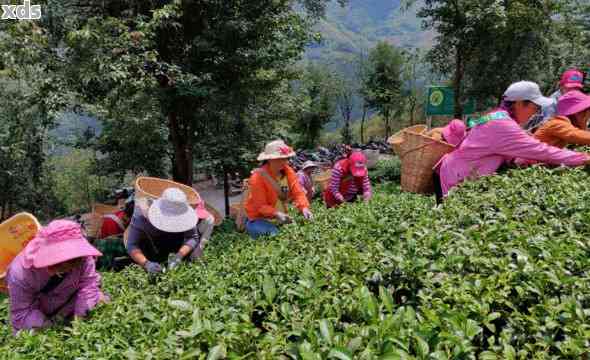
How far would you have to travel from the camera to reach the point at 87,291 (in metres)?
3.21

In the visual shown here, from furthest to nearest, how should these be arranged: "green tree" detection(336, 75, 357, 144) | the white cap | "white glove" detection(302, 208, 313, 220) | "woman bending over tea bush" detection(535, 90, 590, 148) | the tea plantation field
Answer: "green tree" detection(336, 75, 357, 144)
"white glove" detection(302, 208, 313, 220)
the white cap
"woman bending over tea bush" detection(535, 90, 590, 148)
the tea plantation field

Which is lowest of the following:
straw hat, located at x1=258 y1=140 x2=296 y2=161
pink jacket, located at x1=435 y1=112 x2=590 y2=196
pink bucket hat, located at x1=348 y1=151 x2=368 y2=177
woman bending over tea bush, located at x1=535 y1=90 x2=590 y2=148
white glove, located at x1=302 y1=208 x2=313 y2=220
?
white glove, located at x1=302 y1=208 x2=313 y2=220

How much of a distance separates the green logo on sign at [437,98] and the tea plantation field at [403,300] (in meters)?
8.22

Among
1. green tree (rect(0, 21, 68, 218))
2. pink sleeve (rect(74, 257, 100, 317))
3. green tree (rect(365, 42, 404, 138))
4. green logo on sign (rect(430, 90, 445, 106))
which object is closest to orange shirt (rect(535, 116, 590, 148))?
pink sleeve (rect(74, 257, 100, 317))

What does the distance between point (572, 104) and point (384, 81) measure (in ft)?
90.4

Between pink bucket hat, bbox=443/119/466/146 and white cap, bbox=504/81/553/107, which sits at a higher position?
white cap, bbox=504/81/553/107

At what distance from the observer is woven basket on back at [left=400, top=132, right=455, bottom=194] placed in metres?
4.51

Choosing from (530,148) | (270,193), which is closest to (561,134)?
(530,148)

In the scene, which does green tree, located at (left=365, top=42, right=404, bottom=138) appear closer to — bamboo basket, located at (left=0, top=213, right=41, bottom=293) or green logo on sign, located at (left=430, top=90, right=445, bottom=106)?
green logo on sign, located at (left=430, top=90, right=445, bottom=106)

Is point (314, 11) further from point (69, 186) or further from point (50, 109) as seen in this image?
point (69, 186)

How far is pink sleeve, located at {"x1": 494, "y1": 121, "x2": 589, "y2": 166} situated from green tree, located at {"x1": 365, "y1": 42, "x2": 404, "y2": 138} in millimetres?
26528

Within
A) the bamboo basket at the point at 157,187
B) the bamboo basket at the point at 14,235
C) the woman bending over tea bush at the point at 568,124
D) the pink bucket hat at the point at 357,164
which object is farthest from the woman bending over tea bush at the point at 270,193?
the bamboo basket at the point at 14,235

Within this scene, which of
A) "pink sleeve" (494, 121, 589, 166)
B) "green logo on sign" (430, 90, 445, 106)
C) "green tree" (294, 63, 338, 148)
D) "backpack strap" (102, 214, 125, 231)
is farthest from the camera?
"green tree" (294, 63, 338, 148)

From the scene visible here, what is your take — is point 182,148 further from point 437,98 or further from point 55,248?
point 55,248
